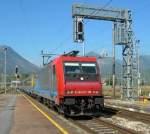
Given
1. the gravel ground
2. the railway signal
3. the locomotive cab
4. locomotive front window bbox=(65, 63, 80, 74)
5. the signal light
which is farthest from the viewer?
the signal light

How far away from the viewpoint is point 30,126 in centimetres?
1745

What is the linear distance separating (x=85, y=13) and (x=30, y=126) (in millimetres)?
26470

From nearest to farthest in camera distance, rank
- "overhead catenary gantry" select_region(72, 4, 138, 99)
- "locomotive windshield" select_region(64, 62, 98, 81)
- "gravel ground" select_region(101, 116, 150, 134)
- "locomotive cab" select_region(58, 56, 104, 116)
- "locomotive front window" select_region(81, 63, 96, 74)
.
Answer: "gravel ground" select_region(101, 116, 150, 134) → "locomotive cab" select_region(58, 56, 104, 116) → "locomotive windshield" select_region(64, 62, 98, 81) → "locomotive front window" select_region(81, 63, 96, 74) → "overhead catenary gantry" select_region(72, 4, 138, 99)

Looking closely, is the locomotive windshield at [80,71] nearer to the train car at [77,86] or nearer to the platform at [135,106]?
the train car at [77,86]

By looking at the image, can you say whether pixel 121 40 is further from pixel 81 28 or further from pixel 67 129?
pixel 67 129

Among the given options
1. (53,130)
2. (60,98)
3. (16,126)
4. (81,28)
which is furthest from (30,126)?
(81,28)

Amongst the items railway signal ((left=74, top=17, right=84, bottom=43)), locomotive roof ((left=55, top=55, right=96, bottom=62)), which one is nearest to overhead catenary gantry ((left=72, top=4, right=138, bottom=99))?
railway signal ((left=74, top=17, right=84, bottom=43))

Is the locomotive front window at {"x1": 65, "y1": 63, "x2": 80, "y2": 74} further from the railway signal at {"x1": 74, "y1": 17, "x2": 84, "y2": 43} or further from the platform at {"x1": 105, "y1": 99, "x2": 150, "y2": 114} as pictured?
the railway signal at {"x1": 74, "y1": 17, "x2": 84, "y2": 43}

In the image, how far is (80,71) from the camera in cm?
2156

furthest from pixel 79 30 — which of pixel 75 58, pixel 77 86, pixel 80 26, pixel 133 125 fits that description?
pixel 133 125

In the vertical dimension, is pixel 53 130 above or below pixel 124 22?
below

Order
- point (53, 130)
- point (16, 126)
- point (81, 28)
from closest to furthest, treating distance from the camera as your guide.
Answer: point (53, 130)
point (16, 126)
point (81, 28)

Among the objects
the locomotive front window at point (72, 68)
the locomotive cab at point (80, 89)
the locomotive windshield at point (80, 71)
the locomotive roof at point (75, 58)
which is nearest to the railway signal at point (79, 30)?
the locomotive roof at point (75, 58)

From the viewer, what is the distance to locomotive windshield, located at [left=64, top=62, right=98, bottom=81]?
2123 cm
